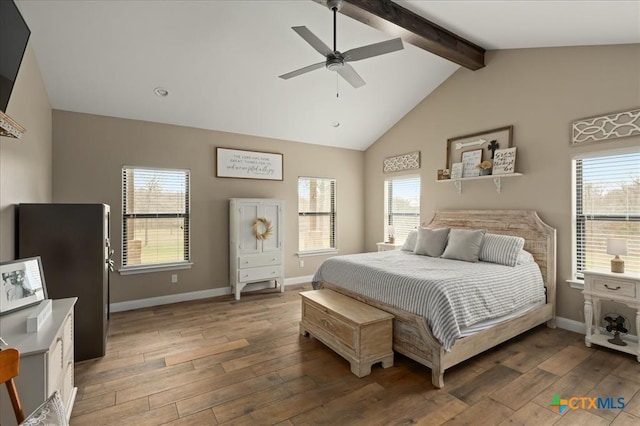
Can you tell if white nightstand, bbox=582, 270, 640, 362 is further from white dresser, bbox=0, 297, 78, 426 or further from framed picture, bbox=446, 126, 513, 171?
white dresser, bbox=0, 297, 78, 426

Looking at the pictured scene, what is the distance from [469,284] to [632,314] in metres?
1.87

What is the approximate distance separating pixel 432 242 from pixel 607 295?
1.75 m

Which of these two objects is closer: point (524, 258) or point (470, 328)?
point (470, 328)

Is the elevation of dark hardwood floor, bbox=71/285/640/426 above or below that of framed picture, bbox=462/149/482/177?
below

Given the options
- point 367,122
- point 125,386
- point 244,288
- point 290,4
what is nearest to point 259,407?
point 125,386

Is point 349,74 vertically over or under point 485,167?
over

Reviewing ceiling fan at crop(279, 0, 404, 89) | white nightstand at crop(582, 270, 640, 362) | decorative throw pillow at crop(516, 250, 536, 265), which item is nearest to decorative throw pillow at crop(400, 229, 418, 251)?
decorative throw pillow at crop(516, 250, 536, 265)

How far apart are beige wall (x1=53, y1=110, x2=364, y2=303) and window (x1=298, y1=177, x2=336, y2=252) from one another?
0.13m

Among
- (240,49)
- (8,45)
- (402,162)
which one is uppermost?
(240,49)

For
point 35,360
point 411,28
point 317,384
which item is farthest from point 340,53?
point 35,360

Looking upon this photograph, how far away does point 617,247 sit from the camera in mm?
2939

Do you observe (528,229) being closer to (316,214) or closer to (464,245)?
(464,245)

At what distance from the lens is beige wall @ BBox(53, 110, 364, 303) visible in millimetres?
3998

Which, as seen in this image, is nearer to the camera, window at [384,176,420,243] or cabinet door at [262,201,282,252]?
cabinet door at [262,201,282,252]
